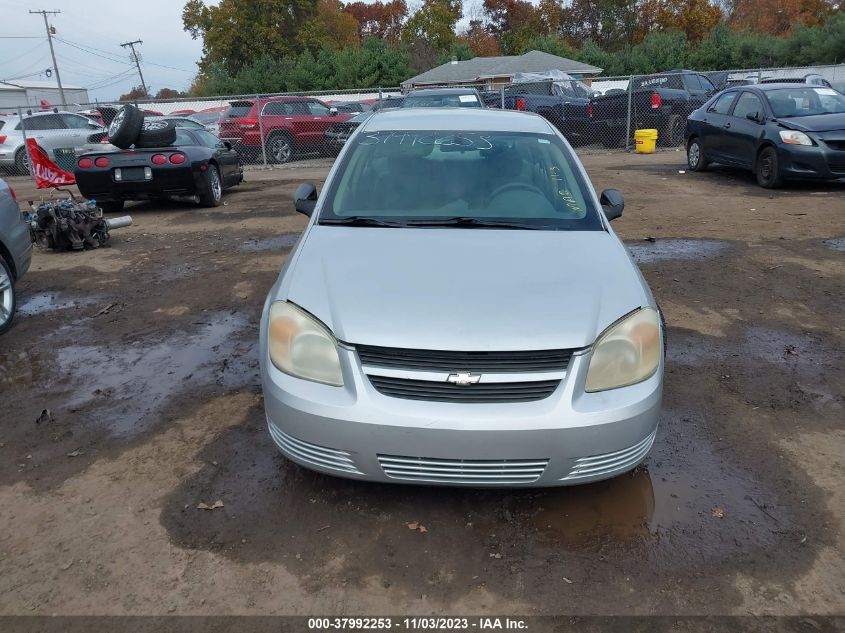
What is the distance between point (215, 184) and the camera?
1149 cm

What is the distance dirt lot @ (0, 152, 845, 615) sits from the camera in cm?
257

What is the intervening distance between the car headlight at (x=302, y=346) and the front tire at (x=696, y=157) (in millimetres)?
12469

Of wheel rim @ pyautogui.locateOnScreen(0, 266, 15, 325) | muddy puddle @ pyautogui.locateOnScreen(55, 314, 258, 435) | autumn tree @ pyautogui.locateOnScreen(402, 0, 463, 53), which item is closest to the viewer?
muddy puddle @ pyautogui.locateOnScreen(55, 314, 258, 435)

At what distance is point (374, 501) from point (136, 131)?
28.8ft

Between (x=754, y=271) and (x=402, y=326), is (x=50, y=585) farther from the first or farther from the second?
(x=754, y=271)

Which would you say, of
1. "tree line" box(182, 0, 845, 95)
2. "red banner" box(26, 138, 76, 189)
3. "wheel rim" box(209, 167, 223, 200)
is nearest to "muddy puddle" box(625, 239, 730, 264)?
"wheel rim" box(209, 167, 223, 200)

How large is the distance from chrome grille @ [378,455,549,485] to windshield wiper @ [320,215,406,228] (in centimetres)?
147

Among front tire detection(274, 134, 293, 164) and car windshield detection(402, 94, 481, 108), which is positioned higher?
car windshield detection(402, 94, 481, 108)

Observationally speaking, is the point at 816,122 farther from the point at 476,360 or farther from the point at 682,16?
the point at 682,16

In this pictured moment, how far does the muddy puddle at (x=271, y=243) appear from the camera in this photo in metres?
8.24

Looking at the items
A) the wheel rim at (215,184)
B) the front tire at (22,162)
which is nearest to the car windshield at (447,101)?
the wheel rim at (215,184)

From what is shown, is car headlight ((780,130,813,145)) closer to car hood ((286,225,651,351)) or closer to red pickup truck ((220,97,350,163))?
car hood ((286,225,651,351))

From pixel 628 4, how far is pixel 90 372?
6590 cm

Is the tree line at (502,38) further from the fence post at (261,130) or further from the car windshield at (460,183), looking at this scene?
the car windshield at (460,183)
